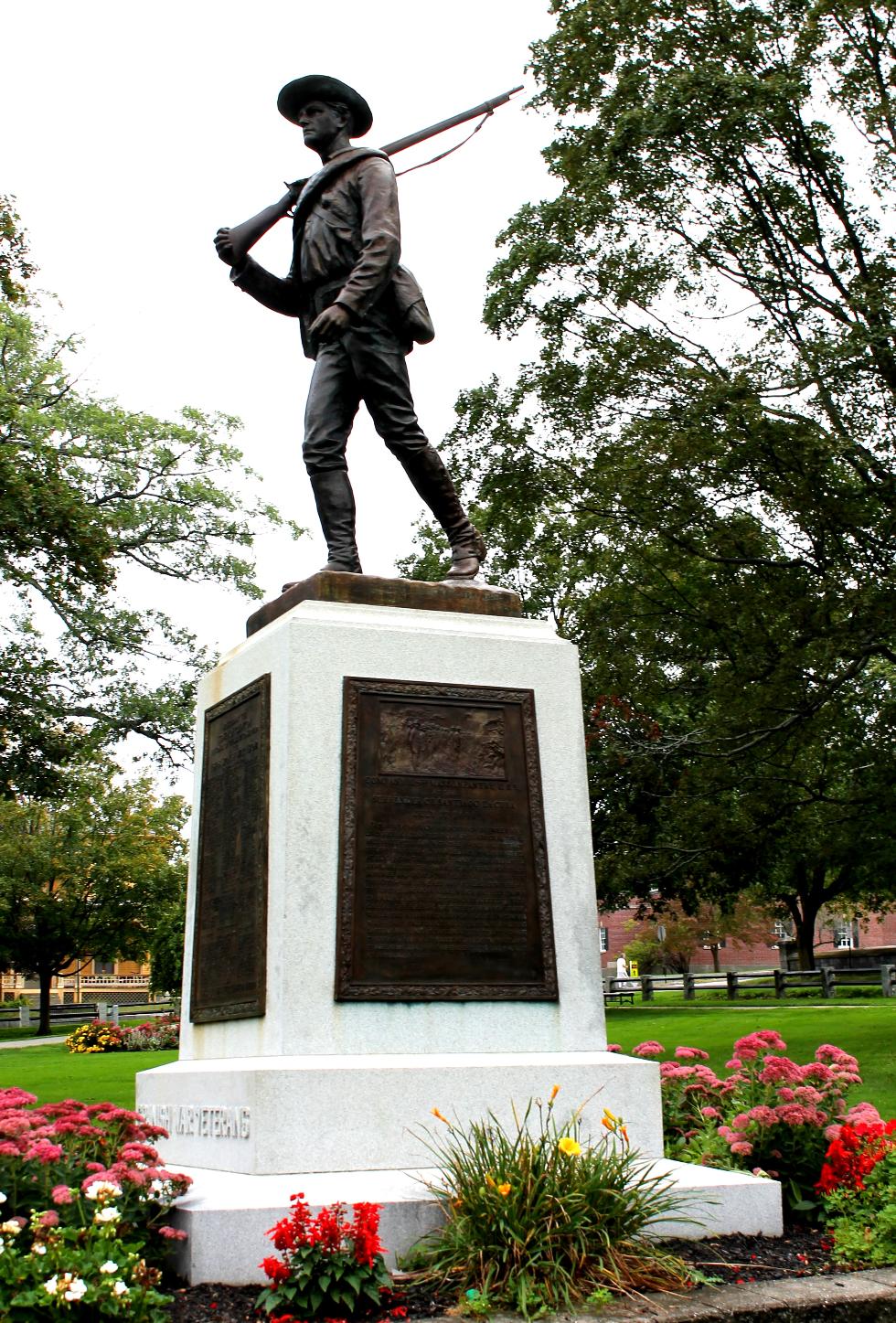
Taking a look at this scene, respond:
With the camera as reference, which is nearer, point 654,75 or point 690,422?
point 690,422

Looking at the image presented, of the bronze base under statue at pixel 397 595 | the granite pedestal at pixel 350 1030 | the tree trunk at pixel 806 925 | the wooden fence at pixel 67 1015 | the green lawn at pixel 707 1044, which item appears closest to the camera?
the granite pedestal at pixel 350 1030

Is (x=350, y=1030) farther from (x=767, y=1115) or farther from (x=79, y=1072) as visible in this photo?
(x=79, y=1072)

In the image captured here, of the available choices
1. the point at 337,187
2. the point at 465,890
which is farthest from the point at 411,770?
the point at 337,187

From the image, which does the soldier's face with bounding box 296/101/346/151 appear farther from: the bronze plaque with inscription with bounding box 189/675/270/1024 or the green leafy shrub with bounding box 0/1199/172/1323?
the green leafy shrub with bounding box 0/1199/172/1323

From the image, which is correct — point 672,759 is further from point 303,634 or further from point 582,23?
point 303,634

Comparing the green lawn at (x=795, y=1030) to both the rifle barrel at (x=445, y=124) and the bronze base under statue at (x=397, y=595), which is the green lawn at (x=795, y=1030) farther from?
the rifle barrel at (x=445, y=124)

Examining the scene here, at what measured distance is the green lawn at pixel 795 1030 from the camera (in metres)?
14.4

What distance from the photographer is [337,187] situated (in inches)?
305

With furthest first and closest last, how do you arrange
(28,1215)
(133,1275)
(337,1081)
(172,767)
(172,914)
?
(172,914) → (172,767) → (337,1081) → (28,1215) → (133,1275)

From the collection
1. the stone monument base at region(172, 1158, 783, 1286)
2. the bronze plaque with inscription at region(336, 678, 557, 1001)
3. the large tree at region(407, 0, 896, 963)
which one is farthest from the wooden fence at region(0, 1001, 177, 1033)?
the stone monument base at region(172, 1158, 783, 1286)

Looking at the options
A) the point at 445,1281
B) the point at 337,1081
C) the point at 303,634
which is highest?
the point at 303,634

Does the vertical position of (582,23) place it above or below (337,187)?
above

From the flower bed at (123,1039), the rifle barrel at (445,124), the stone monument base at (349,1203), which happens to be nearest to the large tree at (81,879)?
the flower bed at (123,1039)

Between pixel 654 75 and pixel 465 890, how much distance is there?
587 inches
